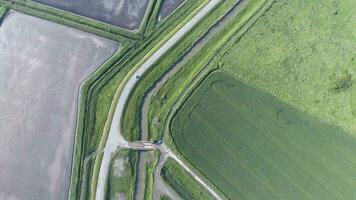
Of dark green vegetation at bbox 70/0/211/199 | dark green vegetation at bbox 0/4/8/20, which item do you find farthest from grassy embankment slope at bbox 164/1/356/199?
dark green vegetation at bbox 0/4/8/20

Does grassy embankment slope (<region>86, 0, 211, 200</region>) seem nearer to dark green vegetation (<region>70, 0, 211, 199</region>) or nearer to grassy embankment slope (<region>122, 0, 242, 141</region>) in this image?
dark green vegetation (<region>70, 0, 211, 199</region>)

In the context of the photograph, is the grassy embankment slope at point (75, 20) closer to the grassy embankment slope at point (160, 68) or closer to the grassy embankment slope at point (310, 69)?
the grassy embankment slope at point (160, 68)

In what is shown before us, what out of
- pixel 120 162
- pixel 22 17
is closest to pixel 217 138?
pixel 120 162

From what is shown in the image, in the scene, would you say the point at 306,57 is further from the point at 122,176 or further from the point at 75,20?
the point at 75,20

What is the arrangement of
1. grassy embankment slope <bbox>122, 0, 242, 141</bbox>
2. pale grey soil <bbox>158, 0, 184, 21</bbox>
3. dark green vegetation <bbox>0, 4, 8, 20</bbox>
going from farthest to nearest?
dark green vegetation <bbox>0, 4, 8, 20</bbox> < pale grey soil <bbox>158, 0, 184, 21</bbox> < grassy embankment slope <bbox>122, 0, 242, 141</bbox>

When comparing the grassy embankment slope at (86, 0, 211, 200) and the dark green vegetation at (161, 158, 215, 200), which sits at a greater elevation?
the grassy embankment slope at (86, 0, 211, 200)

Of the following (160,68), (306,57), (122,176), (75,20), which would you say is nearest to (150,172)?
(122,176)

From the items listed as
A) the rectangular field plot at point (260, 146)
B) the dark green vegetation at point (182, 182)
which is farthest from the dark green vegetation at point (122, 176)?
the rectangular field plot at point (260, 146)
